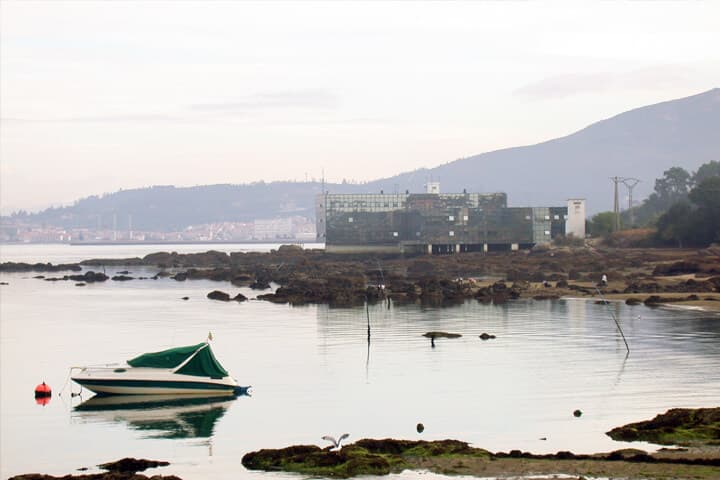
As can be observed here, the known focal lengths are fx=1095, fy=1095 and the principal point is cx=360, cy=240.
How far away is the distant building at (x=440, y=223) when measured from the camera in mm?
162875

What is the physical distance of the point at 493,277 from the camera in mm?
112188

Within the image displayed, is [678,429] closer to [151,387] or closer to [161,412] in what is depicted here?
[161,412]

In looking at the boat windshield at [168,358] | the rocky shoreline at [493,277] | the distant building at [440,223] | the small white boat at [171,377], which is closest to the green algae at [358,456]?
the small white boat at [171,377]

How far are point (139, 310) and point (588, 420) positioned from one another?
2135 inches

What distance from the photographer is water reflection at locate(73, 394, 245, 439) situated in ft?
111

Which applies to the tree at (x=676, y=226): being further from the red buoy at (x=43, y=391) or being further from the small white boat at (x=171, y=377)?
the red buoy at (x=43, y=391)

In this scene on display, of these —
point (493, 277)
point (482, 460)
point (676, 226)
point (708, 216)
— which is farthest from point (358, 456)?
point (676, 226)

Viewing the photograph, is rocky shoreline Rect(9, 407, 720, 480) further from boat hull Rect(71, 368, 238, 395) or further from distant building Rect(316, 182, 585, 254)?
distant building Rect(316, 182, 585, 254)

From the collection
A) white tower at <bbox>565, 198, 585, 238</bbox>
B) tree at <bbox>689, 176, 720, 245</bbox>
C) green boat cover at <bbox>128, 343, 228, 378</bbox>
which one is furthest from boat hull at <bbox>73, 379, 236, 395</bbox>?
white tower at <bbox>565, 198, 585, 238</bbox>

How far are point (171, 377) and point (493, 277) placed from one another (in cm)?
7518

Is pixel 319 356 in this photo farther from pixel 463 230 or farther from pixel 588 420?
pixel 463 230

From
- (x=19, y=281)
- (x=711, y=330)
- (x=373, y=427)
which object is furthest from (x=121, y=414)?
(x=19, y=281)

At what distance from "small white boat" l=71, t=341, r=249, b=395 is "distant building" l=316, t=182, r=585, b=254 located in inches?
4920

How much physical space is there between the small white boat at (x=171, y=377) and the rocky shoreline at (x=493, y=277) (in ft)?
116
